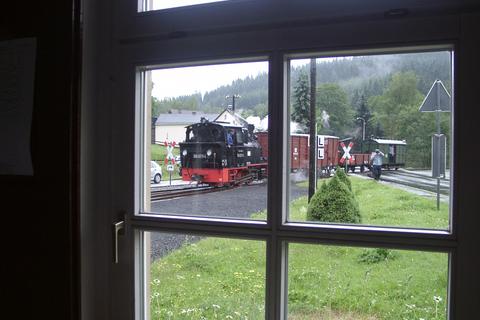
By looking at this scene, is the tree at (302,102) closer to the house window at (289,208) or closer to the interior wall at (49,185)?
the house window at (289,208)

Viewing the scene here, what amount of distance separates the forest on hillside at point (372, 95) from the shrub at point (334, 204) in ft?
0.46

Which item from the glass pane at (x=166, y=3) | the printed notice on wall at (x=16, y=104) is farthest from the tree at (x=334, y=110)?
the printed notice on wall at (x=16, y=104)

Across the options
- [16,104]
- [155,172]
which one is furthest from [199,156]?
[16,104]

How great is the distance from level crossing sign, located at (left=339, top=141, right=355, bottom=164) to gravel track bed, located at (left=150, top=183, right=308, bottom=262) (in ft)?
0.41

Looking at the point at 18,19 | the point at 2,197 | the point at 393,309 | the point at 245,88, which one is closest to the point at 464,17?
the point at 245,88

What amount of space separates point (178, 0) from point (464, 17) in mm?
736

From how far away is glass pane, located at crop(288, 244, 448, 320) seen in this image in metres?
0.81

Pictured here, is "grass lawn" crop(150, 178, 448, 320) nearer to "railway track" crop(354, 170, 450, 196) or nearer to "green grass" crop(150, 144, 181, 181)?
"railway track" crop(354, 170, 450, 196)

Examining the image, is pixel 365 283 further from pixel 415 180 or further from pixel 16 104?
pixel 16 104

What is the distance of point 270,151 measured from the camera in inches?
35.1

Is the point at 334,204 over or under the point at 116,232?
over

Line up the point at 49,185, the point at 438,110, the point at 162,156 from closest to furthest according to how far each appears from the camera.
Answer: the point at 438,110 < the point at 49,185 < the point at 162,156

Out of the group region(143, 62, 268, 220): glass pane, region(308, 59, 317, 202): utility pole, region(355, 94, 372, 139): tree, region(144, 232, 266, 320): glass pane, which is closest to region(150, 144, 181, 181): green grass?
region(143, 62, 268, 220): glass pane

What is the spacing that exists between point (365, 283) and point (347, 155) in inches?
13.0
